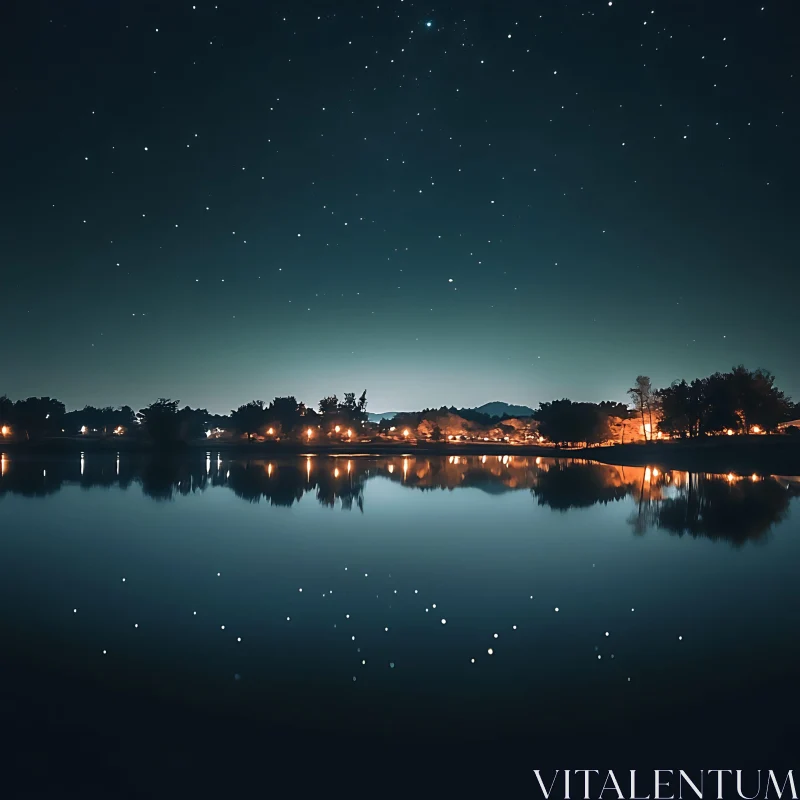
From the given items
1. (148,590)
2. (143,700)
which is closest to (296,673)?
(143,700)

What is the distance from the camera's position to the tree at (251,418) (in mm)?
119375

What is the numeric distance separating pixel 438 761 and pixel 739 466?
1861 inches

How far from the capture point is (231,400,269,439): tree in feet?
392

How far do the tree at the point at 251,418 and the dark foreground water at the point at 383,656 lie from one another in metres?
106

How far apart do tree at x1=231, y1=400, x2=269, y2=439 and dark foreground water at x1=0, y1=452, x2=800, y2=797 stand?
106124mm

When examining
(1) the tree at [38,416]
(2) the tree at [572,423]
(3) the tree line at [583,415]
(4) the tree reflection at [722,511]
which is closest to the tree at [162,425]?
(3) the tree line at [583,415]

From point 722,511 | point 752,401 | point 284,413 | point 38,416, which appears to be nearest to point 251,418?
point 284,413

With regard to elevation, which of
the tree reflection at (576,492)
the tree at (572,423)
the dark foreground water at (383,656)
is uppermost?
the tree at (572,423)

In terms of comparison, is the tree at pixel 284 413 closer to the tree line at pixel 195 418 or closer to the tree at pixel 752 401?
the tree line at pixel 195 418

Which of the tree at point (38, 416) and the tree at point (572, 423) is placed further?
the tree at point (38, 416)

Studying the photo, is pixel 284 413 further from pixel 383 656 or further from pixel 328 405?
pixel 383 656

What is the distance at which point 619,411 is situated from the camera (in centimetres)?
11562

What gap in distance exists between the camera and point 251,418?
11938cm

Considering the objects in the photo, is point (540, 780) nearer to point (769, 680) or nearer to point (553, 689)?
point (553, 689)
